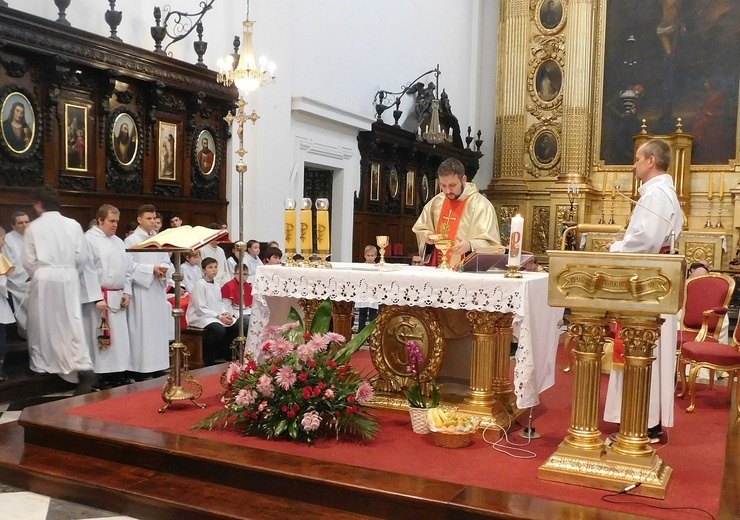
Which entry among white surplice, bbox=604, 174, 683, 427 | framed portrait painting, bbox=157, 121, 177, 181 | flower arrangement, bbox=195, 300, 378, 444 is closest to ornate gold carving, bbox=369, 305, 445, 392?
flower arrangement, bbox=195, 300, 378, 444

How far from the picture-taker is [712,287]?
698 centimetres

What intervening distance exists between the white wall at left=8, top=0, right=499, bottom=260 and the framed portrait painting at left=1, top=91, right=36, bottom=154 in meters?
0.97

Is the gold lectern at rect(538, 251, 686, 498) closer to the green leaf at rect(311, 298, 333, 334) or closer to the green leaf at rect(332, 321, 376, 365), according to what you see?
the green leaf at rect(332, 321, 376, 365)

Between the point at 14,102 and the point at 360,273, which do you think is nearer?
the point at 360,273

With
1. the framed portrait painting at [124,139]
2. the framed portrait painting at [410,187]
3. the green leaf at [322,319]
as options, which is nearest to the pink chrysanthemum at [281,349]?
the green leaf at [322,319]

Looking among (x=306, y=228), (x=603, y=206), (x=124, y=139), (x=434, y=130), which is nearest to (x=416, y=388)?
(x=306, y=228)

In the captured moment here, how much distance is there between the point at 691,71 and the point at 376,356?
13.6 metres

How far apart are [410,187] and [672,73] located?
6.39 m

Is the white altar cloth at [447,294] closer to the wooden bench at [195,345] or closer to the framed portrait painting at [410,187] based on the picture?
the wooden bench at [195,345]

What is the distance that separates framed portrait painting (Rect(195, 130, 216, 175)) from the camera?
9664mm

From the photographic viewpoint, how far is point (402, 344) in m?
5.14

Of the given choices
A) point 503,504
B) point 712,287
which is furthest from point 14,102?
point 712,287

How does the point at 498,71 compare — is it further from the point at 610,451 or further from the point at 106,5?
the point at 610,451

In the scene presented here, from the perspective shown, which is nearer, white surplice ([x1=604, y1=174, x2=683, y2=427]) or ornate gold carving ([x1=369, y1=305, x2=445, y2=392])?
white surplice ([x1=604, y1=174, x2=683, y2=427])
